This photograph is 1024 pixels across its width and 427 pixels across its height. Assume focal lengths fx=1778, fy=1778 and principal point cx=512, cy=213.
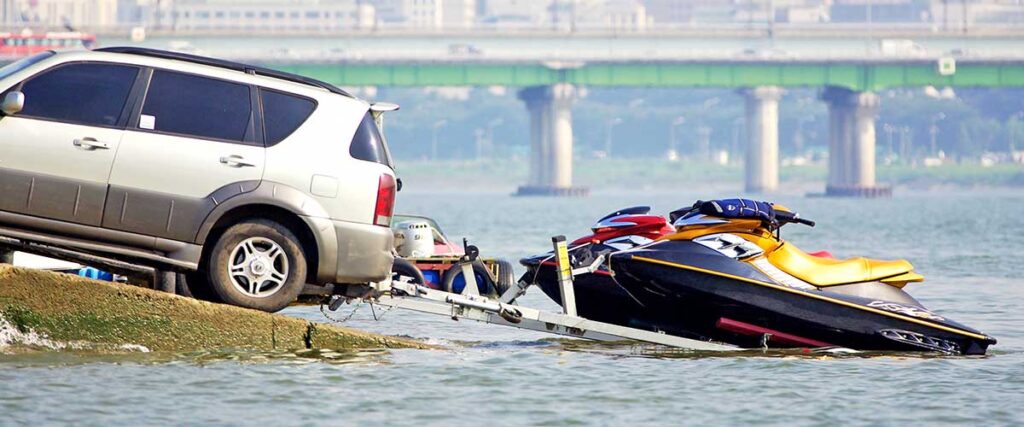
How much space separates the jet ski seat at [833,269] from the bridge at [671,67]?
85.9 meters

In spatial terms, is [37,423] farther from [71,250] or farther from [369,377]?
[369,377]

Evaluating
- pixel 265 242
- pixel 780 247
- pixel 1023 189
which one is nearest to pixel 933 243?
pixel 780 247

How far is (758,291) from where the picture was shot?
13828mm

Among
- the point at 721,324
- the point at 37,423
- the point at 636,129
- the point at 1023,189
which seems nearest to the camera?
the point at 37,423

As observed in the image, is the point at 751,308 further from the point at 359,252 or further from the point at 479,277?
the point at 479,277

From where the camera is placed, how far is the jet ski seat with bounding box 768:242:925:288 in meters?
14.0

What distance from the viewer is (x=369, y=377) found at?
41.3ft

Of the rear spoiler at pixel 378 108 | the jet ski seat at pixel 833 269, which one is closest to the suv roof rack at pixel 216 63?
the rear spoiler at pixel 378 108

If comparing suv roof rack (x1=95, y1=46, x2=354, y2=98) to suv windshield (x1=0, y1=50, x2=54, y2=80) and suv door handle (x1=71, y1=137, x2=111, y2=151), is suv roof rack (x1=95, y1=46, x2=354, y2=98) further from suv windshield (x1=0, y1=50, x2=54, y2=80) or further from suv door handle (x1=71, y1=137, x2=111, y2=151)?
suv door handle (x1=71, y1=137, x2=111, y2=151)

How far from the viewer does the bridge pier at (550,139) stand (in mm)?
111312

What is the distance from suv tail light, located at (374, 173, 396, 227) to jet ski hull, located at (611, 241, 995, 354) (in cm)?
230

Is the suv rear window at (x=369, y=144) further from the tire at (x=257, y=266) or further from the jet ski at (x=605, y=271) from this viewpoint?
the jet ski at (x=605, y=271)

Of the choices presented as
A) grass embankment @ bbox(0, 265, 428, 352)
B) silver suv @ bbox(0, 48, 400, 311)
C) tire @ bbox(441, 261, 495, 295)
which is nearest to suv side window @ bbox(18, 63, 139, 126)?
silver suv @ bbox(0, 48, 400, 311)

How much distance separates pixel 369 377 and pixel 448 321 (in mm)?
6290
